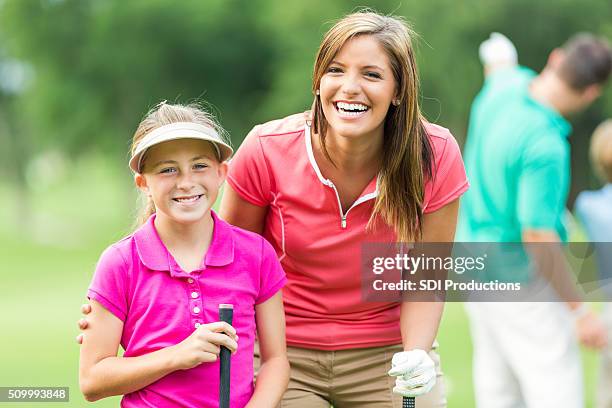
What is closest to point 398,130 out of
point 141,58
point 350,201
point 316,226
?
point 350,201

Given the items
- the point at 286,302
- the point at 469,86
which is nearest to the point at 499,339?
the point at 286,302

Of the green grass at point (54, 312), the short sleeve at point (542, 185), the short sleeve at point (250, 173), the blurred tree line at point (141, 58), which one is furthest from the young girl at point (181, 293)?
the blurred tree line at point (141, 58)

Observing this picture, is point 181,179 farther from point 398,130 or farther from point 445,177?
point 445,177

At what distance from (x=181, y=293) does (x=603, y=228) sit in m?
3.28

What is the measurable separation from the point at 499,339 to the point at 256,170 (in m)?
2.38

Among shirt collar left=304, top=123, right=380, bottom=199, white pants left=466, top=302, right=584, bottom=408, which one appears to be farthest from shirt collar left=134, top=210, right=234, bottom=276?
white pants left=466, top=302, right=584, bottom=408

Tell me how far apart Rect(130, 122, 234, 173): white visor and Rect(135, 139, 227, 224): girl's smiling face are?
33 millimetres

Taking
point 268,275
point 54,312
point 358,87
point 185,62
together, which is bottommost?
point 268,275

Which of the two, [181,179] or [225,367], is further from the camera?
[181,179]

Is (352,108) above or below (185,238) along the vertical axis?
above

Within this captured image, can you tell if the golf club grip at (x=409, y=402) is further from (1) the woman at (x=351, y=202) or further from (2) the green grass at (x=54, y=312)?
(2) the green grass at (x=54, y=312)

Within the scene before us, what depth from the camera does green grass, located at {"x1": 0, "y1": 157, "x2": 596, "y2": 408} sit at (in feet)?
31.3

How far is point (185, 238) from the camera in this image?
3408 millimetres

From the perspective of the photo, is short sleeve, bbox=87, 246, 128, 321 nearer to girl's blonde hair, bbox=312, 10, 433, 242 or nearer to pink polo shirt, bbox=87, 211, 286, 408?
pink polo shirt, bbox=87, 211, 286, 408
